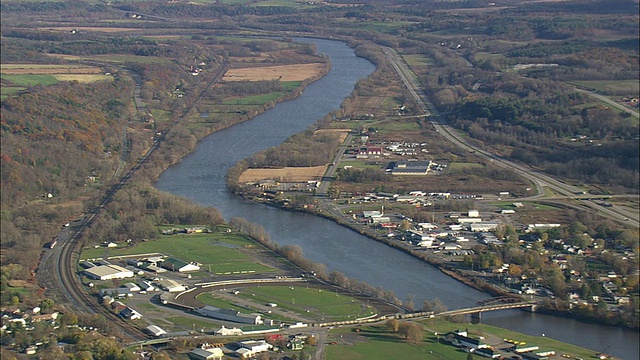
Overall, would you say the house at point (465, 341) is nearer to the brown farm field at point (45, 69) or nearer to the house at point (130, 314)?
the house at point (130, 314)

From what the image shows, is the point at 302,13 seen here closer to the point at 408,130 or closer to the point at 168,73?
the point at 168,73

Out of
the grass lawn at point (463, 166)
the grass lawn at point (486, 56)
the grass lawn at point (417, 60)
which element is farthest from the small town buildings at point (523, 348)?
the grass lawn at point (417, 60)

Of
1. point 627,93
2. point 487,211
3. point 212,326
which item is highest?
point 627,93

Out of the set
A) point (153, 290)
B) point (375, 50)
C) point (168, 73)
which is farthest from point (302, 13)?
point (153, 290)

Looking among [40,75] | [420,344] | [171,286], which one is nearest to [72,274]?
[171,286]

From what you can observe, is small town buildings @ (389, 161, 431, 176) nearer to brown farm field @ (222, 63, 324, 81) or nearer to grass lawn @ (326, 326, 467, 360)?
grass lawn @ (326, 326, 467, 360)

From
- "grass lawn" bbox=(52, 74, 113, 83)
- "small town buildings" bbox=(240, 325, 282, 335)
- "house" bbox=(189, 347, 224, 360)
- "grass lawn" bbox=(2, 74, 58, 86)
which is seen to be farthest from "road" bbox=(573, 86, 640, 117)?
"grass lawn" bbox=(52, 74, 113, 83)
